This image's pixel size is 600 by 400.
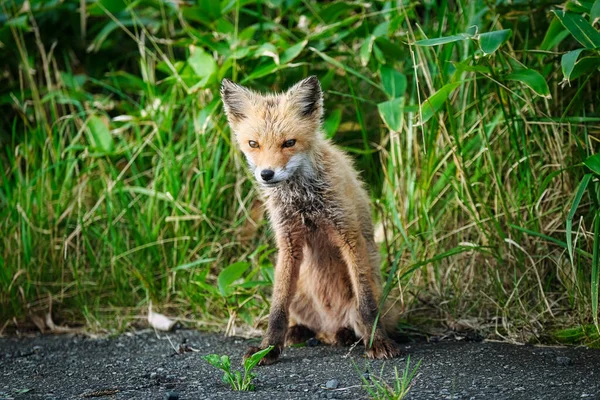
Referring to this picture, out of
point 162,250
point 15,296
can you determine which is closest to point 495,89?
point 162,250

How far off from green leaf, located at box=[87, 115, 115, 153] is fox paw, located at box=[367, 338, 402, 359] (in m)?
2.68

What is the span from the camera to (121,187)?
5309mm

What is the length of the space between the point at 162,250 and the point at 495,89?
8.02 ft

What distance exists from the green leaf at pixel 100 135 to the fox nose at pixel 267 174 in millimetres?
2228

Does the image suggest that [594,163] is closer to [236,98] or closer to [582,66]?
[582,66]

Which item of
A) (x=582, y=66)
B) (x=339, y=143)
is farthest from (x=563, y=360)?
(x=339, y=143)

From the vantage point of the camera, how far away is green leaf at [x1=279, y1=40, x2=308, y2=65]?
490 centimetres

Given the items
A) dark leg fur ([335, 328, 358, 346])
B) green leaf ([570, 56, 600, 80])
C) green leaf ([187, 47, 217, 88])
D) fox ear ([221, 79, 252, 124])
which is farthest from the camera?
green leaf ([187, 47, 217, 88])

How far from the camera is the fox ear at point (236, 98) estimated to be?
403cm

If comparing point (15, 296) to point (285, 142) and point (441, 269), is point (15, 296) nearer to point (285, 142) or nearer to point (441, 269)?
point (285, 142)

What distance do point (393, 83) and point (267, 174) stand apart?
1.45 meters

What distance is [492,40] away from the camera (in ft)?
12.1

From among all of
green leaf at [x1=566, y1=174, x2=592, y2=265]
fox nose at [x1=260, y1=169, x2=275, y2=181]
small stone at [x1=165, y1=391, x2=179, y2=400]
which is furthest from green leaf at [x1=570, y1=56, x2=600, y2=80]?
small stone at [x1=165, y1=391, x2=179, y2=400]

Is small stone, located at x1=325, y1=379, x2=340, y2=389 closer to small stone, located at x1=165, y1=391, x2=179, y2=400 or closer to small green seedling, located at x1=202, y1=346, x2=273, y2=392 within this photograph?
small green seedling, located at x1=202, y1=346, x2=273, y2=392
